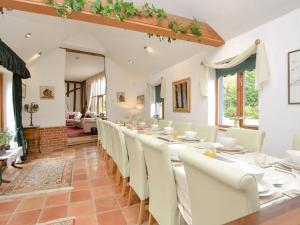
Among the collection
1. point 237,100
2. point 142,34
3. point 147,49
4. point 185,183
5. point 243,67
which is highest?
point 142,34

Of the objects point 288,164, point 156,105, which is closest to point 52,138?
point 156,105

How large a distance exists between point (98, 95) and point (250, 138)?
8.82m

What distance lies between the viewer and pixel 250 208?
65 cm

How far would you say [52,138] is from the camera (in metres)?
5.55

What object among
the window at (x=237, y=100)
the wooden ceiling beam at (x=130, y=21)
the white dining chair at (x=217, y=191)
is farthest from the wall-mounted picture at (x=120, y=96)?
the white dining chair at (x=217, y=191)

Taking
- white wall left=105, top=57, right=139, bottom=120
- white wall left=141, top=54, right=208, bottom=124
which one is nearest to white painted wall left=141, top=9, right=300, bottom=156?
white wall left=141, top=54, right=208, bottom=124

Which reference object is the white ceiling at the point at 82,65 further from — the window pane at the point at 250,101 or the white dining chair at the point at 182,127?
the window pane at the point at 250,101

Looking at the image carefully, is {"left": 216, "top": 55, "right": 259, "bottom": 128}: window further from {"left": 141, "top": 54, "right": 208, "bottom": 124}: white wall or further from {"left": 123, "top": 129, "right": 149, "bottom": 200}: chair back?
{"left": 123, "top": 129, "right": 149, "bottom": 200}: chair back

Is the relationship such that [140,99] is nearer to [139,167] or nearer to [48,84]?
[48,84]

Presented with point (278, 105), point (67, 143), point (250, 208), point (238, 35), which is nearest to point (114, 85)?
point (67, 143)

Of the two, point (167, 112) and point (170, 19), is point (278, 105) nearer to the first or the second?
point (170, 19)

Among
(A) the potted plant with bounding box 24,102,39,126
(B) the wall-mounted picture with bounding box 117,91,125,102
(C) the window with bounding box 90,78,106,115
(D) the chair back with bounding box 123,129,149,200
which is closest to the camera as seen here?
(D) the chair back with bounding box 123,129,149,200

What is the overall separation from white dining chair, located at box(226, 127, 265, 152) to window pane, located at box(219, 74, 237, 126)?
4.38 feet

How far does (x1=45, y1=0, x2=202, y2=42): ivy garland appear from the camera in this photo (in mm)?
2254
